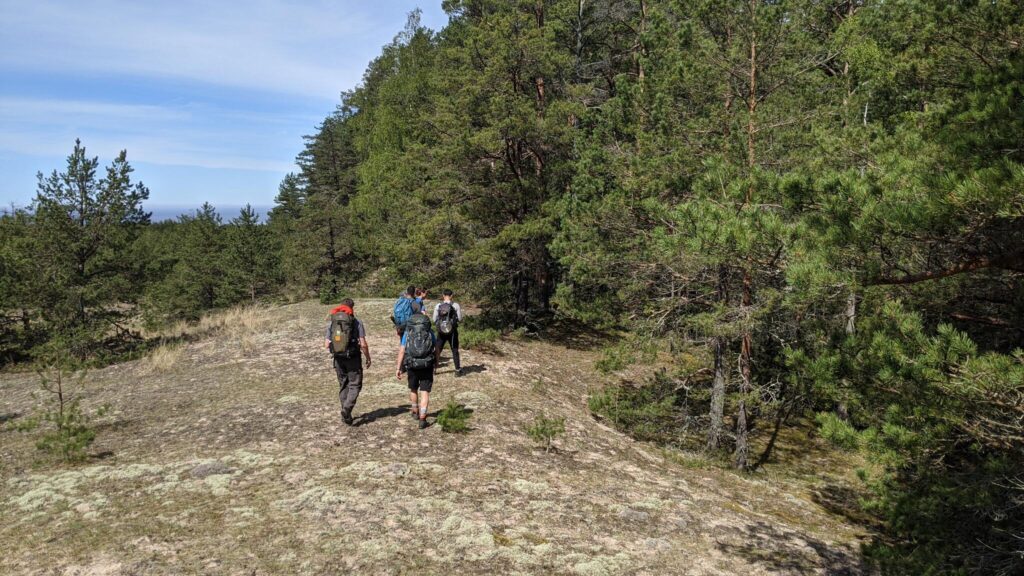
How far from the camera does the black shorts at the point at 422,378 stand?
27.6 feet

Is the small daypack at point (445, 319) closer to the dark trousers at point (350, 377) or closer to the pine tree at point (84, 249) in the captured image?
the dark trousers at point (350, 377)

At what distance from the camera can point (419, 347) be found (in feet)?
27.2

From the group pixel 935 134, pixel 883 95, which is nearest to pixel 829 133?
pixel 883 95

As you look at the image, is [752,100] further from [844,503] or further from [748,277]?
[844,503]

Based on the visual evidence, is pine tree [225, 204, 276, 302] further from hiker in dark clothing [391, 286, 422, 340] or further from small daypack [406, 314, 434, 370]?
small daypack [406, 314, 434, 370]

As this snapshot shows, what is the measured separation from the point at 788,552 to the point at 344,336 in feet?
21.2

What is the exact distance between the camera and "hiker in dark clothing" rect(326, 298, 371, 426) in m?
8.12

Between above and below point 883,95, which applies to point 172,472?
below

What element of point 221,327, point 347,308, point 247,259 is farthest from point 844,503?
point 247,259

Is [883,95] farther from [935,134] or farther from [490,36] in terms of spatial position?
[490,36]

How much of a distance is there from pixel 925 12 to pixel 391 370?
429 inches

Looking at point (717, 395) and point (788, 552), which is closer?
point (788, 552)

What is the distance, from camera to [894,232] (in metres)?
4.39

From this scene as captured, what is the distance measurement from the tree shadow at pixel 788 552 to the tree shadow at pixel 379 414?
17.8 ft
